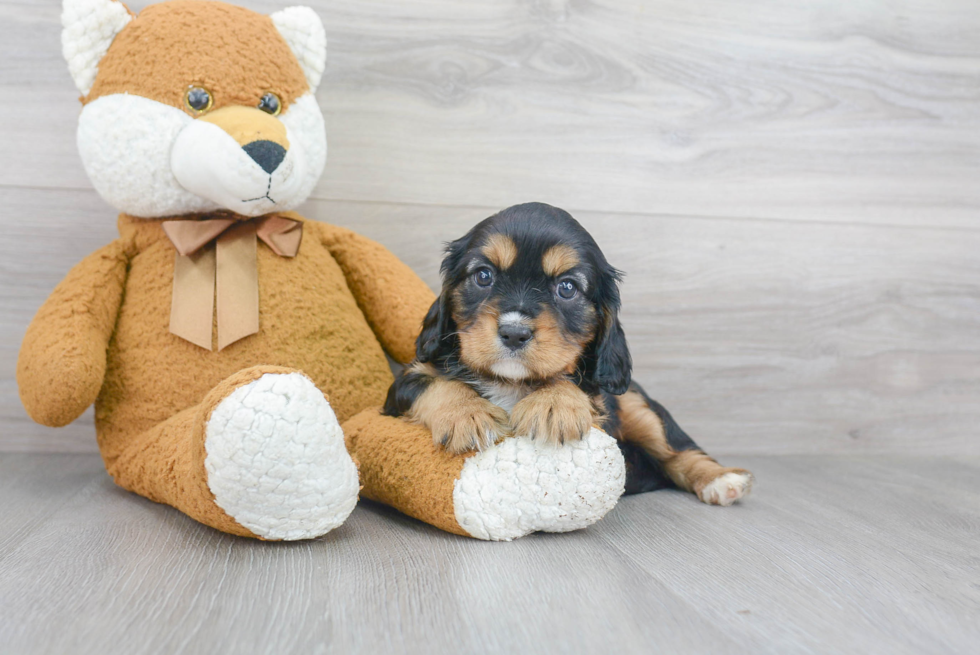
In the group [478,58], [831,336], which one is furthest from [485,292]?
[831,336]

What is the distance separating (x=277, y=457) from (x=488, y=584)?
0.43 meters

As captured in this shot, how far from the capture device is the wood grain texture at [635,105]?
7.29ft

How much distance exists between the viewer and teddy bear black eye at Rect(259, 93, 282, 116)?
69.3 inches

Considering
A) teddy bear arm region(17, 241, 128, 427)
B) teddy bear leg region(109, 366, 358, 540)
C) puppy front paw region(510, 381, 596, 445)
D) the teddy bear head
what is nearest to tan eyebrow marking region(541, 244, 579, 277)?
puppy front paw region(510, 381, 596, 445)

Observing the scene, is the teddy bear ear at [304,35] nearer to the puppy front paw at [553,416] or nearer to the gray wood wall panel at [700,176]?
the gray wood wall panel at [700,176]

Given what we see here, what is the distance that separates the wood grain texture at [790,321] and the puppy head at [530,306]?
668mm

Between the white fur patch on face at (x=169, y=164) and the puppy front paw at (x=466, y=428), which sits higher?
the white fur patch on face at (x=169, y=164)

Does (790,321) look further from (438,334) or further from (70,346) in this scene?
(70,346)

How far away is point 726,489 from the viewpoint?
1860 millimetres

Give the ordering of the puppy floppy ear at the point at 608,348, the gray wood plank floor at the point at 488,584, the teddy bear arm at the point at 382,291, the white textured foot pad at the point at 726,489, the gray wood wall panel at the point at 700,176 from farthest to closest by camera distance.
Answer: the gray wood wall panel at the point at 700,176 → the teddy bear arm at the point at 382,291 → the white textured foot pad at the point at 726,489 → the puppy floppy ear at the point at 608,348 → the gray wood plank floor at the point at 488,584

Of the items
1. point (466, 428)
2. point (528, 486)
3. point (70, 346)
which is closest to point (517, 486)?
point (528, 486)

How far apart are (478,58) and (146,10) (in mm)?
957

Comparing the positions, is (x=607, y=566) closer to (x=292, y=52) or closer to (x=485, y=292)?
(x=485, y=292)

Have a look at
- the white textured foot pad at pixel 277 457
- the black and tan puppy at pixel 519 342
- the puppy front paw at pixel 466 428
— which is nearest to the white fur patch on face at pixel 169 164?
the black and tan puppy at pixel 519 342
